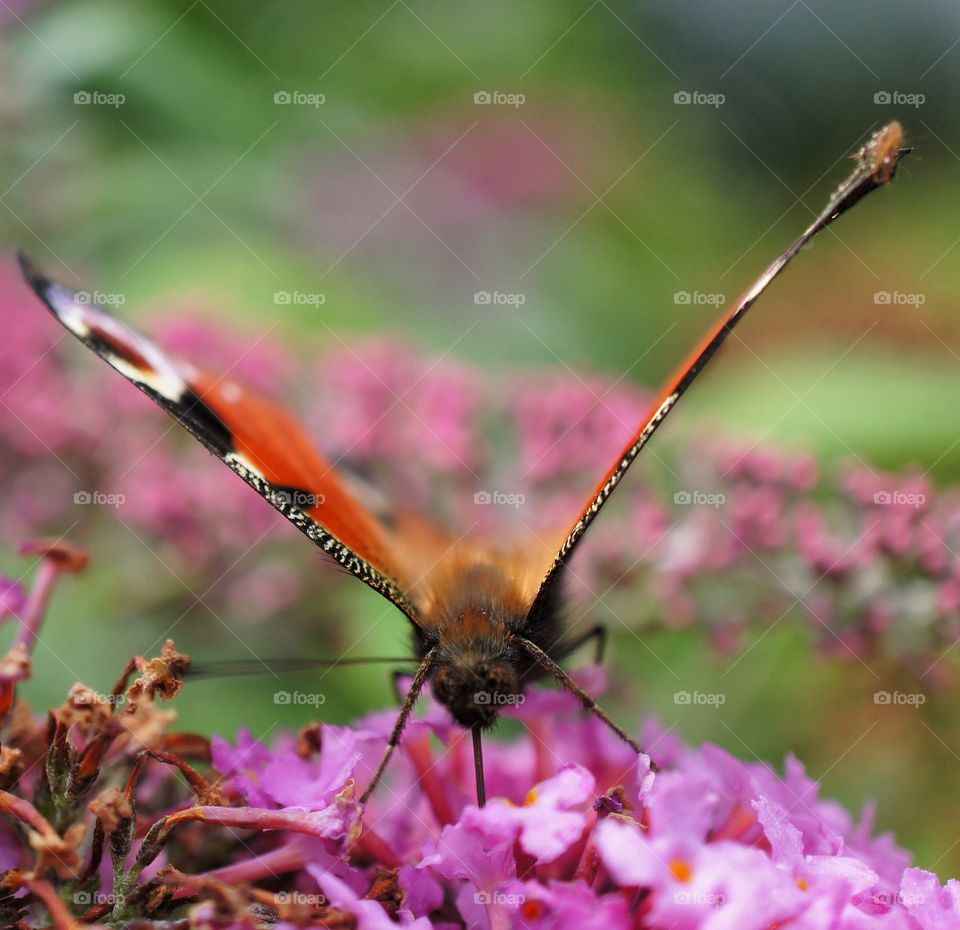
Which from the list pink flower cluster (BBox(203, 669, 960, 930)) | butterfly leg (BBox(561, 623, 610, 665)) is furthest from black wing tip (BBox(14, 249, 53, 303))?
butterfly leg (BBox(561, 623, 610, 665))

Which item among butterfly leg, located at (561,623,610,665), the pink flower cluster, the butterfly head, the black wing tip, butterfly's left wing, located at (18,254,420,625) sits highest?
the black wing tip

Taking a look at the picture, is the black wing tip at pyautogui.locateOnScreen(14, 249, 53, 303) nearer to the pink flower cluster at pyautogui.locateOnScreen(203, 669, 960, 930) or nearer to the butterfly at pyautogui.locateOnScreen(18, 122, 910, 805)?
the butterfly at pyautogui.locateOnScreen(18, 122, 910, 805)

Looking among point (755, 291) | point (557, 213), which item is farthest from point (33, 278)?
point (557, 213)

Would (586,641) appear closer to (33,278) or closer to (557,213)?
(33,278)

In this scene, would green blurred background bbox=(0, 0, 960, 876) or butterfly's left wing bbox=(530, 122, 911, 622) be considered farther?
green blurred background bbox=(0, 0, 960, 876)

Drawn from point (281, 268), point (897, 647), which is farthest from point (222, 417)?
point (281, 268)

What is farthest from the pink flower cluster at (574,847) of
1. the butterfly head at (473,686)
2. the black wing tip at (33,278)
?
the black wing tip at (33,278)

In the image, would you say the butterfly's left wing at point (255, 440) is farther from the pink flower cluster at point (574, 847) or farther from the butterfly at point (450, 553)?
the pink flower cluster at point (574, 847)

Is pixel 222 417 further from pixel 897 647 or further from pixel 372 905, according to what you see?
pixel 897 647
